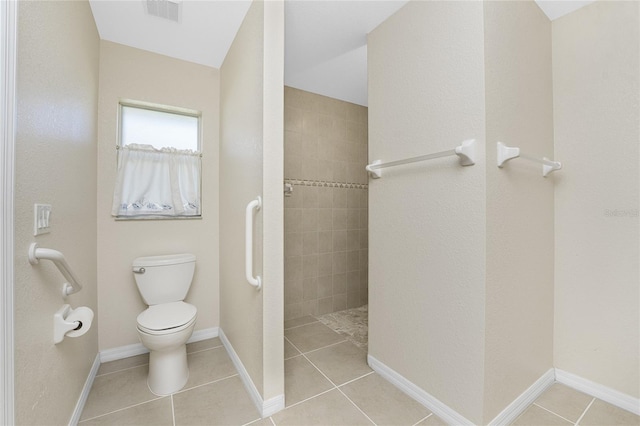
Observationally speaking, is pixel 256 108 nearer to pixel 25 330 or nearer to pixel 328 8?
pixel 328 8

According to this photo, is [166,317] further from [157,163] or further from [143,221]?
[157,163]

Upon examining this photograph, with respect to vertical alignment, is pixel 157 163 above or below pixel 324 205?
above

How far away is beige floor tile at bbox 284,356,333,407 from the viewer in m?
1.60

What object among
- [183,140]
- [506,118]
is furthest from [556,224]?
[183,140]

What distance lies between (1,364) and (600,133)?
2.69m

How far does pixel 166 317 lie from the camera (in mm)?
1679

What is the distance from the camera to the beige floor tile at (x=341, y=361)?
1795 mm

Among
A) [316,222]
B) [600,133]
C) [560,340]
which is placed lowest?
[560,340]

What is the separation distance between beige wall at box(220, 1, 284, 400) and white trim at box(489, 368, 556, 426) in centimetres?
109

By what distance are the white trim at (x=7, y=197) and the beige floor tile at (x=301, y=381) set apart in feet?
3.86

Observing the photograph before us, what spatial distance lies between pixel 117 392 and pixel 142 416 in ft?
1.10

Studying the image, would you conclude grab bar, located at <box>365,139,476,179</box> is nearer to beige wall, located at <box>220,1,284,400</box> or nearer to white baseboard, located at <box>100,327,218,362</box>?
beige wall, located at <box>220,1,284,400</box>

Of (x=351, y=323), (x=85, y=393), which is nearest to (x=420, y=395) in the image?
(x=351, y=323)

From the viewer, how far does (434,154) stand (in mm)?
1366
